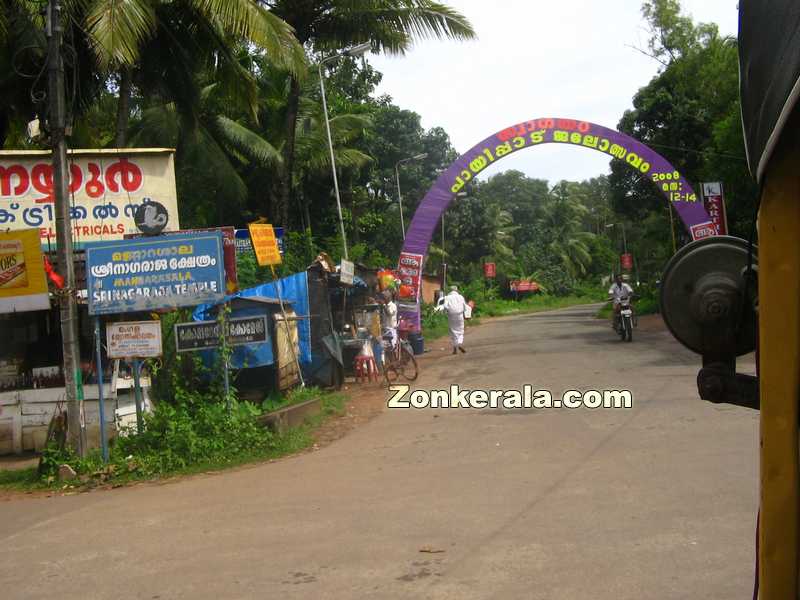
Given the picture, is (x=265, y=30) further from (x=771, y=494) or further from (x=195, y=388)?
(x=771, y=494)

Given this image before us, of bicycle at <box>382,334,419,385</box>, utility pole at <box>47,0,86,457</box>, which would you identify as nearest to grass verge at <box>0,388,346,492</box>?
utility pole at <box>47,0,86,457</box>

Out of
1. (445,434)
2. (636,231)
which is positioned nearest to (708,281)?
(445,434)

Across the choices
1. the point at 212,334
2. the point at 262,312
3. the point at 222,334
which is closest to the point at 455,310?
the point at 262,312

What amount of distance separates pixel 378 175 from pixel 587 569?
1515 inches

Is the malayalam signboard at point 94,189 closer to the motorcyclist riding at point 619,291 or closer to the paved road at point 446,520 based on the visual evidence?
the paved road at point 446,520

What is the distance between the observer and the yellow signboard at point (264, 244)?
12812 mm

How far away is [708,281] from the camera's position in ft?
8.39

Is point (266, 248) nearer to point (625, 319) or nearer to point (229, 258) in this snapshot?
point (229, 258)

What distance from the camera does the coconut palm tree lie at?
19.1 metres

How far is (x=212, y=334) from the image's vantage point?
1068 cm

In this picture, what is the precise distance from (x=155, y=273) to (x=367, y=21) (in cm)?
1121

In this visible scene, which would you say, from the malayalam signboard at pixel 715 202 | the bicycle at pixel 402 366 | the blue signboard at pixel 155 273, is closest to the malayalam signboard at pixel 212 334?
the blue signboard at pixel 155 273
